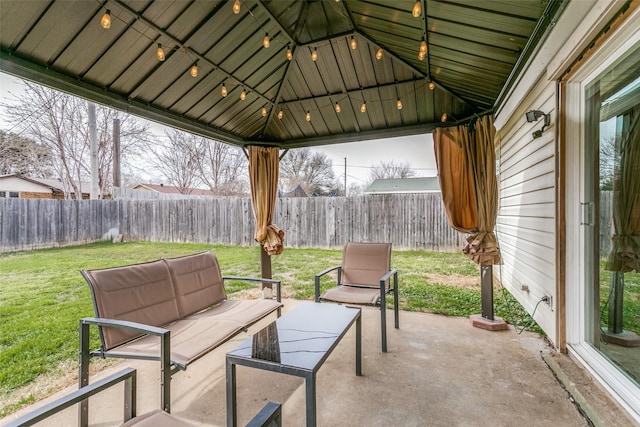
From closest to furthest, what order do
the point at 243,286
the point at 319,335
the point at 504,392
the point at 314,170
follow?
the point at 319,335 < the point at 504,392 < the point at 243,286 < the point at 314,170

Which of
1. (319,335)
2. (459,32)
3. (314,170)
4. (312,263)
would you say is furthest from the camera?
(314,170)

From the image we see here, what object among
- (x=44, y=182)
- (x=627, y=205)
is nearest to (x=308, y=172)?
(x=44, y=182)

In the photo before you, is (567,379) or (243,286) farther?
(243,286)

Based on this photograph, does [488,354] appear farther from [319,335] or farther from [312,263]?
[312,263]

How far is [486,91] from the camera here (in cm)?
327

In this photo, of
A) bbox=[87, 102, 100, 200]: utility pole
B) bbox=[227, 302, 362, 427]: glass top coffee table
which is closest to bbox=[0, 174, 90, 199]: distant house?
bbox=[87, 102, 100, 200]: utility pole

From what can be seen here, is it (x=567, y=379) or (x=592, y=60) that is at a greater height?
(x=592, y=60)

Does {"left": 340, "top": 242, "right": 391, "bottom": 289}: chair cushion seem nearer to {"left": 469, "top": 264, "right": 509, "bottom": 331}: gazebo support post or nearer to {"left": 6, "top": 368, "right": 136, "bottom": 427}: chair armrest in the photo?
{"left": 469, "top": 264, "right": 509, "bottom": 331}: gazebo support post

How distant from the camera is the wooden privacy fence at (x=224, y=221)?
708 centimetres

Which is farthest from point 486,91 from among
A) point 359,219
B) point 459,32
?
point 359,219

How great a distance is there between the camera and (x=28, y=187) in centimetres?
1168

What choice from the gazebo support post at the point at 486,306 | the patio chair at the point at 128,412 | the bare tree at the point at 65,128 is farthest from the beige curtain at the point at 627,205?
the bare tree at the point at 65,128

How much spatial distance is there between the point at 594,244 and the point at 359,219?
5791 mm

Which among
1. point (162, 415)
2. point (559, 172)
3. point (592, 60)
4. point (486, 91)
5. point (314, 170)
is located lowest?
point (162, 415)
